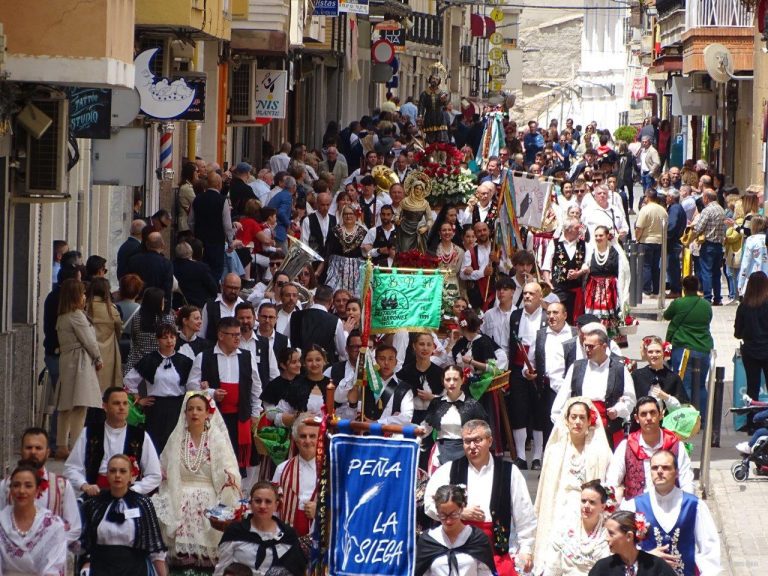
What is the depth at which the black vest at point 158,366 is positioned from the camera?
15.5m

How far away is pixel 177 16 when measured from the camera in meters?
22.6

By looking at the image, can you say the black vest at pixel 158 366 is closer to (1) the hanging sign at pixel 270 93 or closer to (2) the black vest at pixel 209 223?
(2) the black vest at pixel 209 223

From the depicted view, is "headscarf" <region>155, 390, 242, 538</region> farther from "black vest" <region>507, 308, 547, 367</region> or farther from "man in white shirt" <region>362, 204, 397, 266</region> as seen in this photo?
"man in white shirt" <region>362, 204, 397, 266</region>

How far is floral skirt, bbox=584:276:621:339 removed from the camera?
68.0 ft

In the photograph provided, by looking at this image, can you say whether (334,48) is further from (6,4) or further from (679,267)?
(6,4)

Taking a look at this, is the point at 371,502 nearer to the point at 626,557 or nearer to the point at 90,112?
the point at 626,557

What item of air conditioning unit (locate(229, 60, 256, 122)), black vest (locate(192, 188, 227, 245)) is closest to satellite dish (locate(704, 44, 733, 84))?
air conditioning unit (locate(229, 60, 256, 122))

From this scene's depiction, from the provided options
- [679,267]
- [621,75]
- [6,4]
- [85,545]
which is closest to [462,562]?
[85,545]

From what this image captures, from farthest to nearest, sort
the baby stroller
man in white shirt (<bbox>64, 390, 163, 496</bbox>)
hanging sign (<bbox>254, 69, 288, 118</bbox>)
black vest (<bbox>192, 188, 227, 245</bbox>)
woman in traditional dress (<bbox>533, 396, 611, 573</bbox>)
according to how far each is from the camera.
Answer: hanging sign (<bbox>254, 69, 288, 118</bbox>) → black vest (<bbox>192, 188, 227, 245</bbox>) → the baby stroller → woman in traditional dress (<bbox>533, 396, 611, 573</bbox>) → man in white shirt (<bbox>64, 390, 163, 496</bbox>)

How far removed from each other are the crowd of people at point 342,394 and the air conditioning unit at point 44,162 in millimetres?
850

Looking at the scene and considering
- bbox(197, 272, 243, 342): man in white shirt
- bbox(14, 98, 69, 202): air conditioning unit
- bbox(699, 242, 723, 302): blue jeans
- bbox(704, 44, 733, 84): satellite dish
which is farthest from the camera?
bbox(704, 44, 733, 84): satellite dish

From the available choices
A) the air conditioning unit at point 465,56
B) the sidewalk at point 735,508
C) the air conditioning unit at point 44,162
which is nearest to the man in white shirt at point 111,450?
the air conditioning unit at point 44,162

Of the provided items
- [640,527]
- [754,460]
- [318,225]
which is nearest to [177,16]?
[318,225]

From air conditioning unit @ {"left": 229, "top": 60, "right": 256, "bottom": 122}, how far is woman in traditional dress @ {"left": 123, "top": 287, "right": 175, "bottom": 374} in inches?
616
